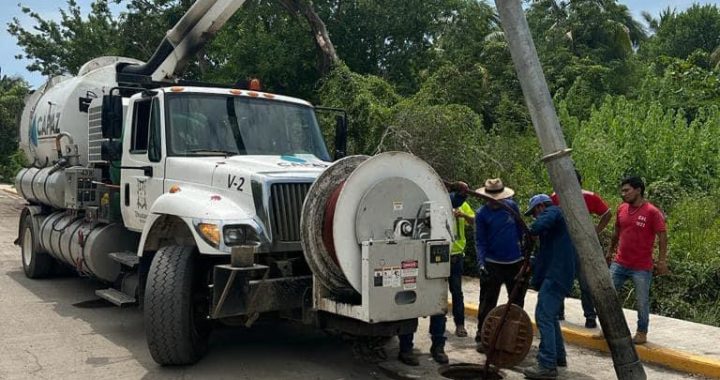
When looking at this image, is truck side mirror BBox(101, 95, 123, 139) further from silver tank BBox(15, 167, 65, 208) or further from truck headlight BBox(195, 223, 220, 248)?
silver tank BBox(15, 167, 65, 208)

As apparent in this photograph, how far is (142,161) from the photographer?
7.46m

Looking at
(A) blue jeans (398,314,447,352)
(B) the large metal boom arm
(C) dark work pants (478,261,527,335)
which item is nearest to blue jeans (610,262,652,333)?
(C) dark work pants (478,261,527,335)

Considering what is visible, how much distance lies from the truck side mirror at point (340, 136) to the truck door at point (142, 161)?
217 cm

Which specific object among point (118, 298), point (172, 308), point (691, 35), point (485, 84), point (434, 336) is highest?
point (691, 35)

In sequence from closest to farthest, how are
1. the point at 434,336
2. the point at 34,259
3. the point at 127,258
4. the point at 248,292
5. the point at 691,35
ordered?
1. the point at 248,292
2. the point at 434,336
3. the point at 127,258
4. the point at 34,259
5. the point at 691,35

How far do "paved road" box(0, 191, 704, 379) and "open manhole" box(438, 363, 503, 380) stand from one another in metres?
0.10

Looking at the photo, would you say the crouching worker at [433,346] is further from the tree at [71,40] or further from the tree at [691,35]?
the tree at [691,35]

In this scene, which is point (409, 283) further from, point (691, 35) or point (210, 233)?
point (691, 35)

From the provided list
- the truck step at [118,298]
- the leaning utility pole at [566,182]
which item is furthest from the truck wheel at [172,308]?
the leaning utility pole at [566,182]

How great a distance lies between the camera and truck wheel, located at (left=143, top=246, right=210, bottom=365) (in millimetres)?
5984

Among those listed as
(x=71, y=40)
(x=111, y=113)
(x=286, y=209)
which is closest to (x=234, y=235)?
(x=286, y=209)

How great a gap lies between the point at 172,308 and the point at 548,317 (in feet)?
10.8

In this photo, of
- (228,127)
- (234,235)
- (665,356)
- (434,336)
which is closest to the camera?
(234,235)

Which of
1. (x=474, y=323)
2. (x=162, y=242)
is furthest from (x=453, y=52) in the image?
(x=162, y=242)
